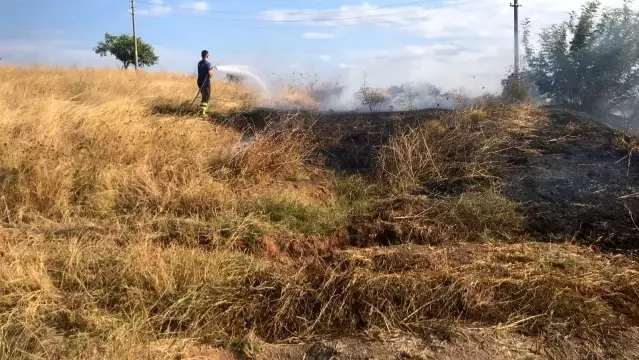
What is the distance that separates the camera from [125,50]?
3512cm

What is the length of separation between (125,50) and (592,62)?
3002 centimetres

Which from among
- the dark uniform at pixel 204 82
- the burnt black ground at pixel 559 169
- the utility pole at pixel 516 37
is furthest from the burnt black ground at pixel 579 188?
the dark uniform at pixel 204 82

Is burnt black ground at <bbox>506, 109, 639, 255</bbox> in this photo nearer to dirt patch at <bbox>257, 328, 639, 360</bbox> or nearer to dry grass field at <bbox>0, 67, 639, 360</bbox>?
dry grass field at <bbox>0, 67, 639, 360</bbox>

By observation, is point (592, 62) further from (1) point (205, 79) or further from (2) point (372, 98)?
(1) point (205, 79)

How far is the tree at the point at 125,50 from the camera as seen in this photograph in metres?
35.1

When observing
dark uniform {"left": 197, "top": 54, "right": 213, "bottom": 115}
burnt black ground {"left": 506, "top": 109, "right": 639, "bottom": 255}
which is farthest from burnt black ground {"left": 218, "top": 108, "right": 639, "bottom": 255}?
dark uniform {"left": 197, "top": 54, "right": 213, "bottom": 115}

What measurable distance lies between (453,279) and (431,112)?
22.2 feet

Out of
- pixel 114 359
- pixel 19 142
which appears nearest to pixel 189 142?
pixel 19 142

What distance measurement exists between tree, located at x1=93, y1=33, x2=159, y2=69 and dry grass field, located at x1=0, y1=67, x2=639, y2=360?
27.8 metres

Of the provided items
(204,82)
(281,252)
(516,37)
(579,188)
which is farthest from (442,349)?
(516,37)

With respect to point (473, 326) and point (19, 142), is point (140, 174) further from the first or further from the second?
point (473, 326)

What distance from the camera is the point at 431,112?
10586 mm

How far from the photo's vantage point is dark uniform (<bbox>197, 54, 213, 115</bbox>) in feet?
39.0

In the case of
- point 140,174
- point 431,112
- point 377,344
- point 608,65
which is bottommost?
point 377,344
